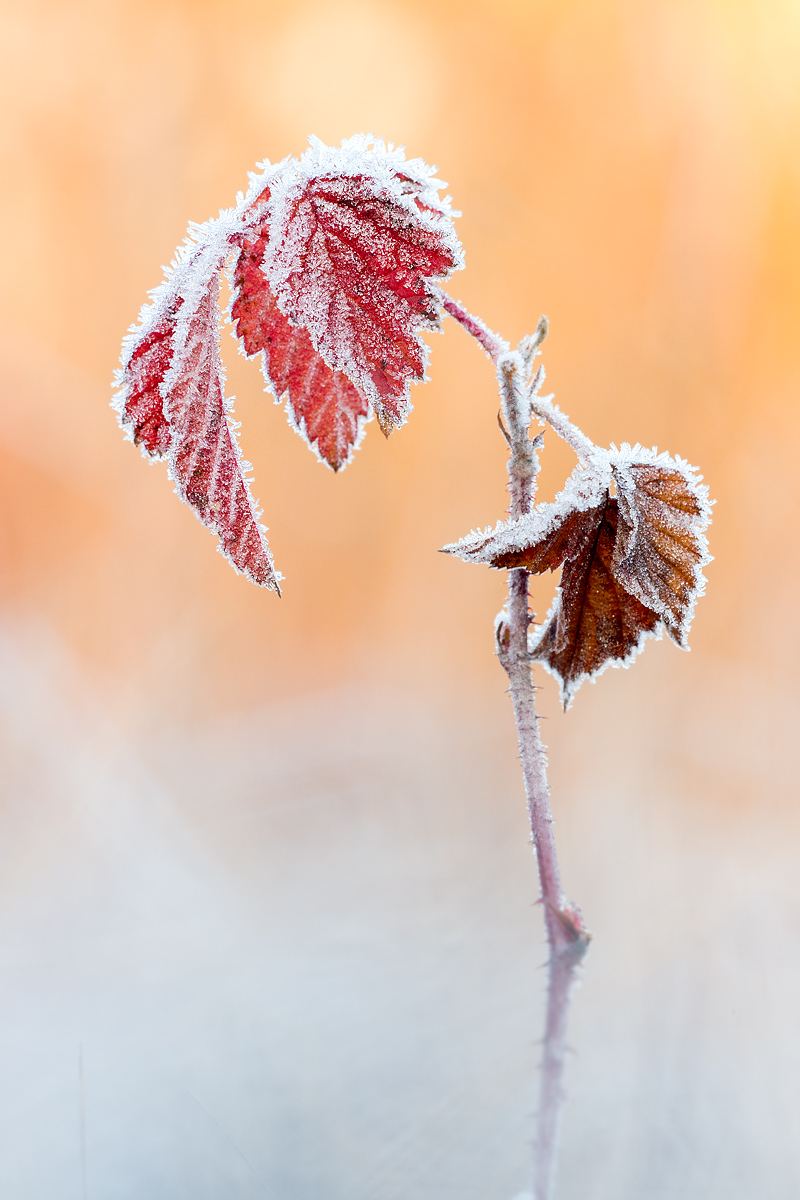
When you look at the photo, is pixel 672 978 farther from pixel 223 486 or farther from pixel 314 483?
pixel 314 483

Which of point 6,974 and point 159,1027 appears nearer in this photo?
point 159,1027

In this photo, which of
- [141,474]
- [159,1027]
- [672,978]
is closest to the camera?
A: [159,1027]

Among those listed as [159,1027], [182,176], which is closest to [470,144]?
[182,176]

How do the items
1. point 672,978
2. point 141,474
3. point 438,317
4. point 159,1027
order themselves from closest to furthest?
point 438,317, point 159,1027, point 672,978, point 141,474

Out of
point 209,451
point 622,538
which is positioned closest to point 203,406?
point 209,451

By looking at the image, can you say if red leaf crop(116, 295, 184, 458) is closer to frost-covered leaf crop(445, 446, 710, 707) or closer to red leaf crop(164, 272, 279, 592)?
red leaf crop(164, 272, 279, 592)

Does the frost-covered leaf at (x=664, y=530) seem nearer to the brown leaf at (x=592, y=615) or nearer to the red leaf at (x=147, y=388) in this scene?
the brown leaf at (x=592, y=615)

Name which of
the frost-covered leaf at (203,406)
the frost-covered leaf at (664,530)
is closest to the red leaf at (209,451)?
the frost-covered leaf at (203,406)
